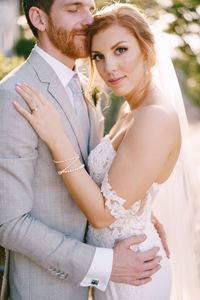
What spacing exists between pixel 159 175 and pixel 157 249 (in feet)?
1.52

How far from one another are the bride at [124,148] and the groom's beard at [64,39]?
84mm

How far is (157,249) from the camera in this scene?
2215mm

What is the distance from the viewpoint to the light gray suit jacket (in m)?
1.83

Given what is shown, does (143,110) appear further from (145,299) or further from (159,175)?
(145,299)

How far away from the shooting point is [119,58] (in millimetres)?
2213

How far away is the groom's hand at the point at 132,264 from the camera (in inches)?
78.7

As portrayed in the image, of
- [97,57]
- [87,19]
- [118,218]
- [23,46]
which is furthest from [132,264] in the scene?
[23,46]

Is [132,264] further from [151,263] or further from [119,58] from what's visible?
[119,58]

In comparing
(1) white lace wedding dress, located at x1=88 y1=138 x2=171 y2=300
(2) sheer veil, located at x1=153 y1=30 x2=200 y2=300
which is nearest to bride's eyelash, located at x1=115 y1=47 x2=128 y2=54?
(2) sheer veil, located at x1=153 y1=30 x2=200 y2=300

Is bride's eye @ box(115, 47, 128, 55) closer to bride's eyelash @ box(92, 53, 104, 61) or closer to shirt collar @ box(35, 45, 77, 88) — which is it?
bride's eyelash @ box(92, 53, 104, 61)

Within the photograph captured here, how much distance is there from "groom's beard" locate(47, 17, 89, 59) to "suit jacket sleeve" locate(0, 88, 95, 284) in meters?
0.58

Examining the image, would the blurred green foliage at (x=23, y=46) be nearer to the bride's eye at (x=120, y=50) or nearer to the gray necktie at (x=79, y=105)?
the gray necktie at (x=79, y=105)

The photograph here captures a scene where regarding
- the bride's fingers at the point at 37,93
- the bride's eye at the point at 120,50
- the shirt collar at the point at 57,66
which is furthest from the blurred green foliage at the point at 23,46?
the bride's fingers at the point at 37,93

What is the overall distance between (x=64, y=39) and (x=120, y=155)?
33.4 inches
